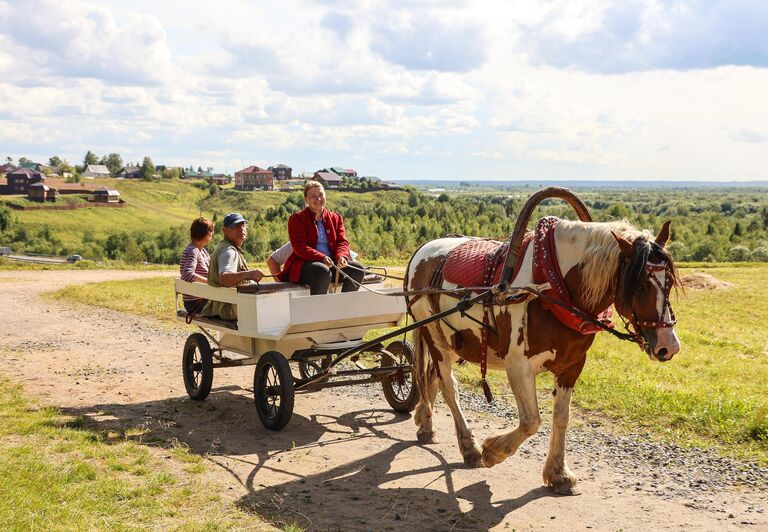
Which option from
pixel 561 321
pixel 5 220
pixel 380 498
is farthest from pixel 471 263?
pixel 5 220

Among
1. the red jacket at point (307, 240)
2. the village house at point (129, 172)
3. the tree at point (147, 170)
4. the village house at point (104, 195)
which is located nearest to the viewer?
the red jacket at point (307, 240)

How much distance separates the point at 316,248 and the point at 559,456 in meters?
3.85

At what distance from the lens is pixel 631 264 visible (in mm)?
5348

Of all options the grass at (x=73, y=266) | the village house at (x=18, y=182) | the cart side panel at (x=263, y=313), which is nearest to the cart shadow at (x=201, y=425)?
the cart side panel at (x=263, y=313)

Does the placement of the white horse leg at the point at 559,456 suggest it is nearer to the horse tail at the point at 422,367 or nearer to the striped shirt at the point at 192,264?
the horse tail at the point at 422,367

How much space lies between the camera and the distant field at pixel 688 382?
778cm

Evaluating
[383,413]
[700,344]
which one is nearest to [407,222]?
[700,344]

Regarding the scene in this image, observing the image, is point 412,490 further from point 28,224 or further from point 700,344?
point 28,224

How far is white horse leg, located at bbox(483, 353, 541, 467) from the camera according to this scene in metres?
5.93

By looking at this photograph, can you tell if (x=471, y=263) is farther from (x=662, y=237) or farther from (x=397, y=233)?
(x=397, y=233)

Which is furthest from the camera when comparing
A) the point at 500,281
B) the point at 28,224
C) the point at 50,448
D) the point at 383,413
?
the point at 28,224

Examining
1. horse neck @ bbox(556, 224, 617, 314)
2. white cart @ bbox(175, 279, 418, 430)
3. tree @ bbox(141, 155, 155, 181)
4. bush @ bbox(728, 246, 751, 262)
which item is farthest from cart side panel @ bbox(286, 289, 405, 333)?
tree @ bbox(141, 155, 155, 181)

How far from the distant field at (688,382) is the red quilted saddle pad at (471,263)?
2857 millimetres

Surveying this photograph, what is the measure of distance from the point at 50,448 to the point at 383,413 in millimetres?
3845
